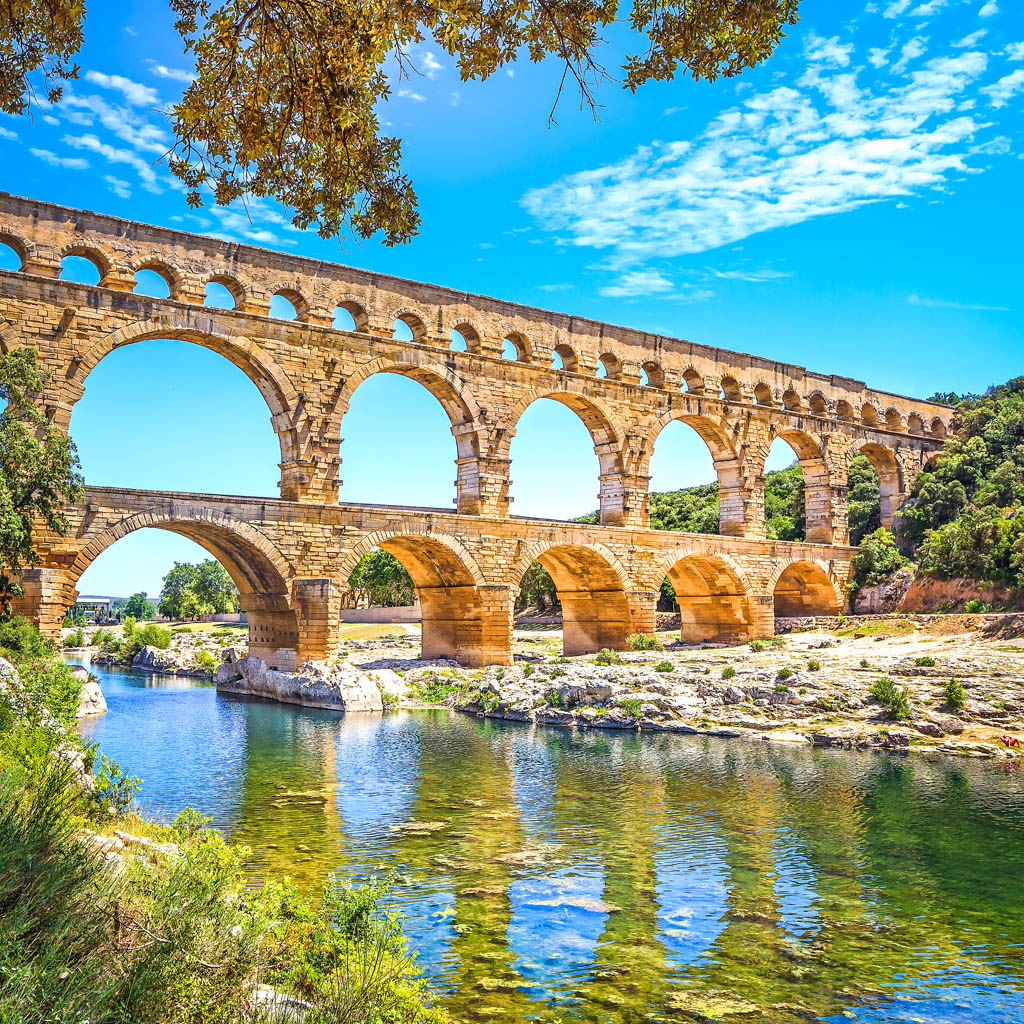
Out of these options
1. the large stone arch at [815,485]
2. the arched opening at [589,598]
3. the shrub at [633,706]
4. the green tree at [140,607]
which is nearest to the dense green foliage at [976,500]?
the large stone arch at [815,485]

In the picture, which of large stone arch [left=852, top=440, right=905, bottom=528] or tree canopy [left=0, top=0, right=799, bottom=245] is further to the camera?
large stone arch [left=852, top=440, right=905, bottom=528]

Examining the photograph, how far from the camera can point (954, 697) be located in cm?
1595

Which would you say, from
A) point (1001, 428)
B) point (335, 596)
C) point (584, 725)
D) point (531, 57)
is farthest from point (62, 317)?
point (1001, 428)

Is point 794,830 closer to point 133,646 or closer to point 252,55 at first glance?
point 252,55

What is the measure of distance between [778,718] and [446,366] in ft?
42.8

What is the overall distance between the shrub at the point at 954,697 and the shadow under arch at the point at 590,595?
36.7 feet

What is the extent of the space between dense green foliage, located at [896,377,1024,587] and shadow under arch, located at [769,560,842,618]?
3.50 meters

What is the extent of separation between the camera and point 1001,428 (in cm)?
3462

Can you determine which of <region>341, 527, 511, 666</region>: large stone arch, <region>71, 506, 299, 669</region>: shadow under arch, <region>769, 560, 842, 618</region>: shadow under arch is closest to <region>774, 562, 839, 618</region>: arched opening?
<region>769, 560, 842, 618</region>: shadow under arch

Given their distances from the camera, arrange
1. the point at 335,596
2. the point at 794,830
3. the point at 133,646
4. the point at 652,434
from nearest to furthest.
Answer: the point at 794,830 → the point at 335,596 → the point at 652,434 → the point at 133,646

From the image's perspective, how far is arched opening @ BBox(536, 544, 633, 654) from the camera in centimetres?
2645

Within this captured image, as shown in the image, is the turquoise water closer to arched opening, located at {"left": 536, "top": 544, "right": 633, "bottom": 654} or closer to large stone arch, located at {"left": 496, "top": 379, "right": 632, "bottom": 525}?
arched opening, located at {"left": 536, "top": 544, "right": 633, "bottom": 654}

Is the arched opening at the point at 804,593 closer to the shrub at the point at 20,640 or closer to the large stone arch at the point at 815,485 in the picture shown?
the large stone arch at the point at 815,485

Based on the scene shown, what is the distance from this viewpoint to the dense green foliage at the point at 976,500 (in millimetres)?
25062
